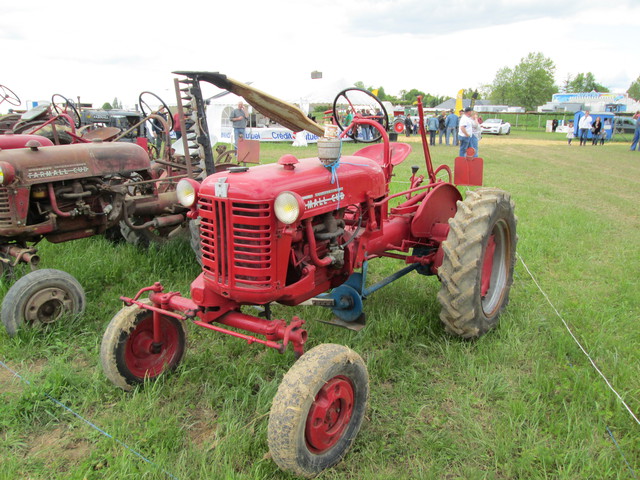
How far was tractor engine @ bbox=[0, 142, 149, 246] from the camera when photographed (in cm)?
405

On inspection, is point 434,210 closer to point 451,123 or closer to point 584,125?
point 451,123

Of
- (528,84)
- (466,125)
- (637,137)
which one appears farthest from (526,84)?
(466,125)

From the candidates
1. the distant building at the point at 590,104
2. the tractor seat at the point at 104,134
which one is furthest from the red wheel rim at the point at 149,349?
the distant building at the point at 590,104

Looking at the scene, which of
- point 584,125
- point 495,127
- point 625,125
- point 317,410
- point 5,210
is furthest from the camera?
point 495,127

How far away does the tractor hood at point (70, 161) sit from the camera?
160 inches

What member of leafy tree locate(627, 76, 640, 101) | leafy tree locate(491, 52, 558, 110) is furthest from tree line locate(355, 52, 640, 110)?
leafy tree locate(627, 76, 640, 101)

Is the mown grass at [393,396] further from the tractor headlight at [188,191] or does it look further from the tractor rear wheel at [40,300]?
the tractor headlight at [188,191]

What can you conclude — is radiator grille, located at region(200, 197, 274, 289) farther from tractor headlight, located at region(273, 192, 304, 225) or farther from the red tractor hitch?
the red tractor hitch

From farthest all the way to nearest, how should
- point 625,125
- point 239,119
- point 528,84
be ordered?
point 528,84
point 625,125
point 239,119

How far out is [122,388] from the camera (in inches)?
114

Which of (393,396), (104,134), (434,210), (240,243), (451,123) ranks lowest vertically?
(393,396)

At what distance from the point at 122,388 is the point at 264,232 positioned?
1.37 m

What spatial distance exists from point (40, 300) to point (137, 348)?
1.17 meters

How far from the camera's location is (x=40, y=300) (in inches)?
143
